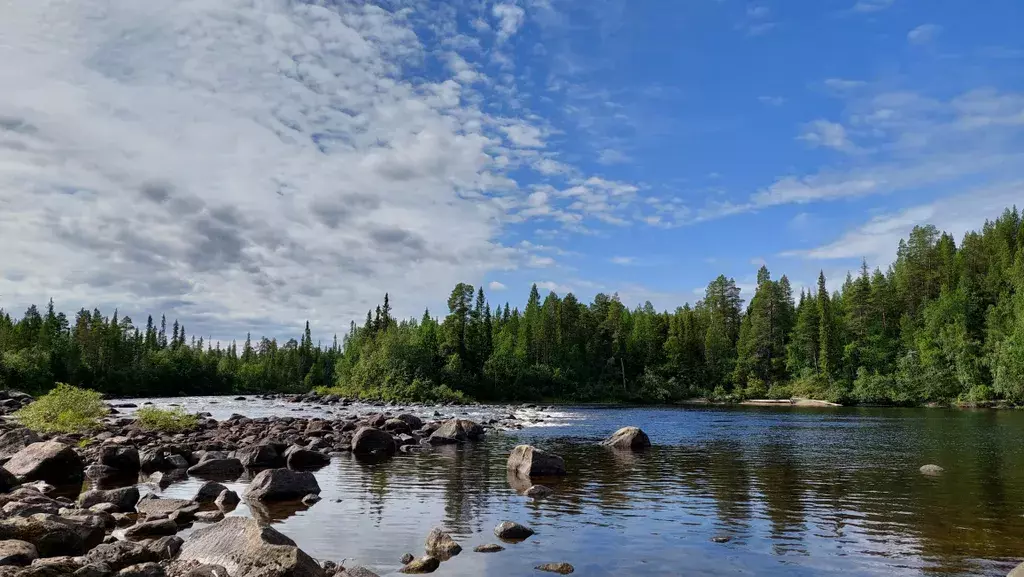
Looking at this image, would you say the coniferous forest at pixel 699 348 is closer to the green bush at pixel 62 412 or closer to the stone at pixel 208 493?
the green bush at pixel 62 412

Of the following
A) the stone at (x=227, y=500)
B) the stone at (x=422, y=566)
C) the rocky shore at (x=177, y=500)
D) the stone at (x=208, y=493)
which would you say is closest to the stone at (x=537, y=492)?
the rocky shore at (x=177, y=500)

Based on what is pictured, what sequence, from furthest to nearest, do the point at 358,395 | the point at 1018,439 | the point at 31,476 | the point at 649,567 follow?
the point at 358,395, the point at 1018,439, the point at 31,476, the point at 649,567

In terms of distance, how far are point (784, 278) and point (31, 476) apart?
172m

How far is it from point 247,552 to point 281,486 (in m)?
10.0

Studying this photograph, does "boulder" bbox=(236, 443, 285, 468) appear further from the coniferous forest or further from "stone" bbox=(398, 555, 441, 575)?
the coniferous forest

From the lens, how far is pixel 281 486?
22.9 meters

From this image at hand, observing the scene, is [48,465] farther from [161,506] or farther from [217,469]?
[161,506]

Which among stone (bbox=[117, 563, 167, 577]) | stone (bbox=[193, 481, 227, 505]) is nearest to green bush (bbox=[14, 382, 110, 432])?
stone (bbox=[193, 481, 227, 505])

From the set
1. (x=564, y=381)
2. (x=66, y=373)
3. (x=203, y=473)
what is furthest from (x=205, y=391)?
(x=203, y=473)

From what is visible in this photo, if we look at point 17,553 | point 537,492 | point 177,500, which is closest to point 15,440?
point 177,500

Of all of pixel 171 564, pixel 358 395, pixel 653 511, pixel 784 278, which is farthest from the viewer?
pixel 784 278

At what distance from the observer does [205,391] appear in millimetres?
169250

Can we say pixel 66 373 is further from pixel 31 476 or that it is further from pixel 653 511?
pixel 653 511

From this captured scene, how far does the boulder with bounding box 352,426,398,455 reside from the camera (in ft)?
125
